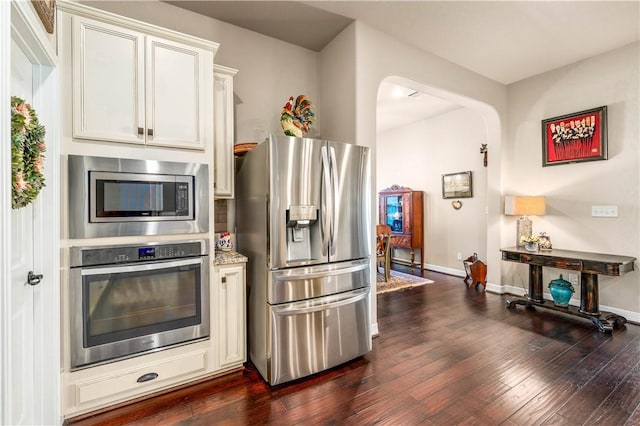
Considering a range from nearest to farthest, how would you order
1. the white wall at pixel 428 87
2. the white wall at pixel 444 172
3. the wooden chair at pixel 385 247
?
the white wall at pixel 428 87
the wooden chair at pixel 385 247
the white wall at pixel 444 172

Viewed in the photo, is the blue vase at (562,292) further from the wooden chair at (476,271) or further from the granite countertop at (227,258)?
the granite countertop at (227,258)

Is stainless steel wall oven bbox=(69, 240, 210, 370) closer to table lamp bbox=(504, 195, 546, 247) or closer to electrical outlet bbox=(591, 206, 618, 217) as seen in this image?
table lamp bbox=(504, 195, 546, 247)

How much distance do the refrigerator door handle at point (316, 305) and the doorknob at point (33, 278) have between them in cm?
128

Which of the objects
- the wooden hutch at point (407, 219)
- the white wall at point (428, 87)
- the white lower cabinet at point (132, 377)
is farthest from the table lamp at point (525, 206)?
the white lower cabinet at point (132, 377)

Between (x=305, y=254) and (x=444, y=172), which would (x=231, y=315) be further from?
(x=444, y=172)

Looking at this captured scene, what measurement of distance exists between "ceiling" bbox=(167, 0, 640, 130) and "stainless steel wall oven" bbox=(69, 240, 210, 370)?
2.17 metres

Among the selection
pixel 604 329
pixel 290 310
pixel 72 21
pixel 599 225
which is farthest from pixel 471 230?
pixel 72 21

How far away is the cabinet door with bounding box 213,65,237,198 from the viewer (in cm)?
232

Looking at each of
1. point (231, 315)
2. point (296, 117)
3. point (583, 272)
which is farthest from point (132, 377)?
point (583, 272)

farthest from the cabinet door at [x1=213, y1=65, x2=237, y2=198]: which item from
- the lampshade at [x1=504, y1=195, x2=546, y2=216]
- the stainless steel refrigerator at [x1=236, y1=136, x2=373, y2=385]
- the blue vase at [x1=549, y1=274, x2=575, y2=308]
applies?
the blue vase at [x1=549, y1=274, x2=575, y2=308]

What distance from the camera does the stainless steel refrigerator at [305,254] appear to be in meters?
2.02

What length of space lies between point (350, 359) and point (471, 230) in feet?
12.5

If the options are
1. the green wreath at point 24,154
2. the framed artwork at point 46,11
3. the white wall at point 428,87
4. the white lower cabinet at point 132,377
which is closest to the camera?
the green wreath at point 24,154

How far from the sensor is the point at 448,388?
203cm
